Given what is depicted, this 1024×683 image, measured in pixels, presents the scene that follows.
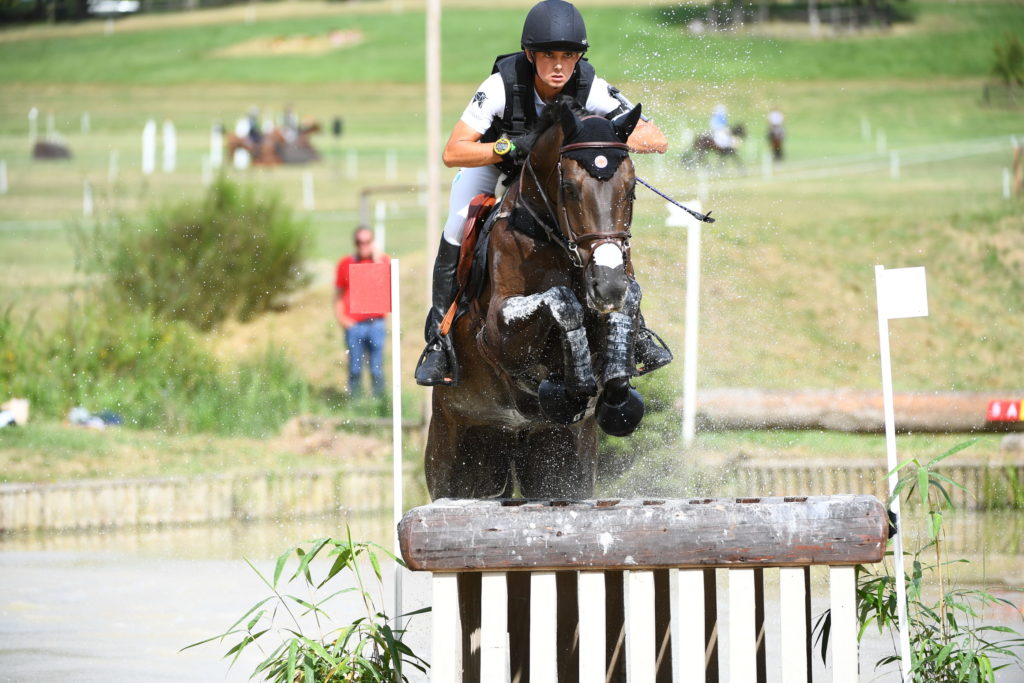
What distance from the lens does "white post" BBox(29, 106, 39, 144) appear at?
23.8 m

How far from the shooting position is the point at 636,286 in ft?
12.9

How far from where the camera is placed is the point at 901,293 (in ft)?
14.1

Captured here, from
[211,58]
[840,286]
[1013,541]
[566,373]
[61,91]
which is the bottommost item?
[1013,541]

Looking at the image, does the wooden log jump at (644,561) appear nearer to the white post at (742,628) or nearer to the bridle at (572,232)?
the white post at (742,628)

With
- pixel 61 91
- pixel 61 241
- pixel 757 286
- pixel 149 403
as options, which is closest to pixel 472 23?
pixel 61 91

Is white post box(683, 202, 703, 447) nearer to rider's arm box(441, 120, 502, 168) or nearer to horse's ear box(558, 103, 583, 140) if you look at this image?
rider's arm box(441, 120, 502, 168)

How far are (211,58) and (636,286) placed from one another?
28.6 meters

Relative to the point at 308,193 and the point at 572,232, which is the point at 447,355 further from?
the point at 308,193

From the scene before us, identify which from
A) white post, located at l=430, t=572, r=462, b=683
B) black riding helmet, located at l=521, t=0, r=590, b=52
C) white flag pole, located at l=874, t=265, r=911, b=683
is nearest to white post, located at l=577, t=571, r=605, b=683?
white post, located at l=430, t=572, r=462, b=683

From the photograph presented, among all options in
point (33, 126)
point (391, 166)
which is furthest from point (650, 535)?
point (33, 126)

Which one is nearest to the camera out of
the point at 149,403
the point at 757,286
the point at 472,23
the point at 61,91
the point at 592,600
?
the point at 592,600

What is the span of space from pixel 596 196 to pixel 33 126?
22.7 metres

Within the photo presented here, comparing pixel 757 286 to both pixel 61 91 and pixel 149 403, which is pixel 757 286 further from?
pixel 61 91

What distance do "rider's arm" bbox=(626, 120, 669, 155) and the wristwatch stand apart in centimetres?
39
